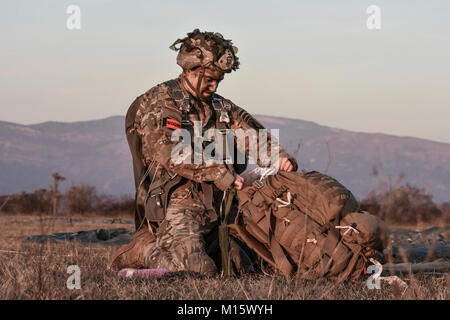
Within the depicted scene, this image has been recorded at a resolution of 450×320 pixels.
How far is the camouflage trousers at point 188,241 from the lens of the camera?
5.74 meters

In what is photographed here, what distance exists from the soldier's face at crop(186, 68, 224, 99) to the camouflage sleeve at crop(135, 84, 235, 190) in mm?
277

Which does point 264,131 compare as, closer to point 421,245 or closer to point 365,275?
point 365,275

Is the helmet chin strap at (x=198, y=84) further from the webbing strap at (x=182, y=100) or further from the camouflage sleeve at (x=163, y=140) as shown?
the camouflage sleeve at (x=163, y=140)

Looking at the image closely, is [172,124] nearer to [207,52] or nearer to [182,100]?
[182,100]

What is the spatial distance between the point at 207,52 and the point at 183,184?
50.6 inches

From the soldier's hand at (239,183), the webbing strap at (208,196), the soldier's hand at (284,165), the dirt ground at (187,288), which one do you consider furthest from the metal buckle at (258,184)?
the dirt ground at (187,288)

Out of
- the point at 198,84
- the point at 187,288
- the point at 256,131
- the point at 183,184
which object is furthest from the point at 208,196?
the point at 187,288

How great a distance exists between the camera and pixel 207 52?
6.43 m

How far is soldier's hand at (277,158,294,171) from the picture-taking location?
6.26 meters

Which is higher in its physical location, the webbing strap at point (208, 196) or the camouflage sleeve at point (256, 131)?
the camouflage sleeve at point (256, 131)

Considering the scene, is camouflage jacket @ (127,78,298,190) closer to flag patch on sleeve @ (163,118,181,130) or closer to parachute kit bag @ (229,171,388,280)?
flag patch on sleeve @ (163,118,181,130)

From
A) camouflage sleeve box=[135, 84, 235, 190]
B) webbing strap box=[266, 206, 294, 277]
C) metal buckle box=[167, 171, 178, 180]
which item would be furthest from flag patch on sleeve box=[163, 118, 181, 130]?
webbing strap box=[266, 206, 294, 277]
